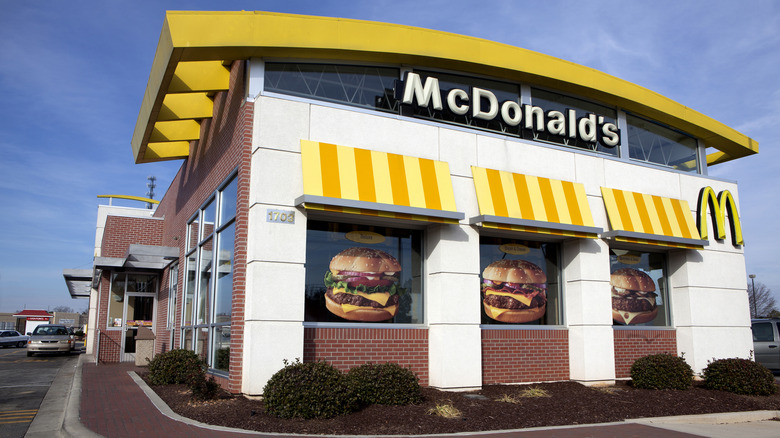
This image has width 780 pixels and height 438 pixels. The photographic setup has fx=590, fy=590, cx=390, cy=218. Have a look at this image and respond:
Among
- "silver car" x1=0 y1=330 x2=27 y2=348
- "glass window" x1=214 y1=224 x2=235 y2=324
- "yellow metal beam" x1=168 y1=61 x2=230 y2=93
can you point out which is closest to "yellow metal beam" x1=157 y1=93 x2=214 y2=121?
"yellow metal beam" x1=168 y1=61 x2=230 y2=93

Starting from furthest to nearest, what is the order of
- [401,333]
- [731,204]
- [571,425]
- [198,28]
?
[731,204], [401,333], [198,28], [571,425]

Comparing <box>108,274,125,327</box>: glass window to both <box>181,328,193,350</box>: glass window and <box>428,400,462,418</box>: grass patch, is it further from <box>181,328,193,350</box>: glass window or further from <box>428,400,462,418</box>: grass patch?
<box>428,400,462,418</box>: grass patch

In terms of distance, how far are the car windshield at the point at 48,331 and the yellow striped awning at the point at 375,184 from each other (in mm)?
28256

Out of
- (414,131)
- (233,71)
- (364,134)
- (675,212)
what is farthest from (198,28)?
(675,212)

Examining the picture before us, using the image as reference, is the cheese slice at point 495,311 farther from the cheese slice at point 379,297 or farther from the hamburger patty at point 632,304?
the hamburger patty at point 632,304

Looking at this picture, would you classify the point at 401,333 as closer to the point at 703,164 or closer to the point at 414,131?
the point at 414,131

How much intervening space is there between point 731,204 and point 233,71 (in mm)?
14235

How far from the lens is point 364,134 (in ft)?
39.8

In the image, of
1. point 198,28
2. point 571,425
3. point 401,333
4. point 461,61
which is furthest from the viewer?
point 461,61

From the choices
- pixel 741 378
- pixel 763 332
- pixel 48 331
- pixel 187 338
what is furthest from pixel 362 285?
pixel 48 331

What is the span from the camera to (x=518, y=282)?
546 inches

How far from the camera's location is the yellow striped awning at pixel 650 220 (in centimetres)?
1449

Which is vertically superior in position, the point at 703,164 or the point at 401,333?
the point at 703,164

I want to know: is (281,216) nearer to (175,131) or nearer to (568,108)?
(175,131)
